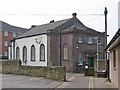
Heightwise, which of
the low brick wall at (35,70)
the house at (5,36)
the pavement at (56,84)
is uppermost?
the house at (5,36)

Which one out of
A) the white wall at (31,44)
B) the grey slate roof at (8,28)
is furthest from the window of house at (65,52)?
the grey slate roof at (8,28)

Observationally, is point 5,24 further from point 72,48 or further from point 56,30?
point 72,48

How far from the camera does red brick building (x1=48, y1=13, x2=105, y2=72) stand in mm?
29844

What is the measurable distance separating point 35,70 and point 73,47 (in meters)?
9.11

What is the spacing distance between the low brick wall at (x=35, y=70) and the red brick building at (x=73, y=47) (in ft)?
22.1

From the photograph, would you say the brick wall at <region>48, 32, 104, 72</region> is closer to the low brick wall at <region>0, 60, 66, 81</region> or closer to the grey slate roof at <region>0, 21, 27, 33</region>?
the low brick wall at <region>0, 60, 66, 81</region>

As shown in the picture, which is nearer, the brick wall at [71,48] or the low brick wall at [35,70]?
the low brick wall at [35,70]

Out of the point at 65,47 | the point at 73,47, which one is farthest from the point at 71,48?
the point at 65,47

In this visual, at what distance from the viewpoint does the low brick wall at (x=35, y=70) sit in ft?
59.6

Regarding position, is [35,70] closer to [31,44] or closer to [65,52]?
[65,52]

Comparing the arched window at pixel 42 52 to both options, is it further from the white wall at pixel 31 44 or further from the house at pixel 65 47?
the white wall at pixel 31 44

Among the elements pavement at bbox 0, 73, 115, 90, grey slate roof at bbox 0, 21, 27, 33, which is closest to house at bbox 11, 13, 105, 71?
pavement at bbox 0, 73, 115, 90

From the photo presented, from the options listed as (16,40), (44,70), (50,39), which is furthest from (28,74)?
(16,40)

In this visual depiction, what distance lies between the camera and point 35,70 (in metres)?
23.0
